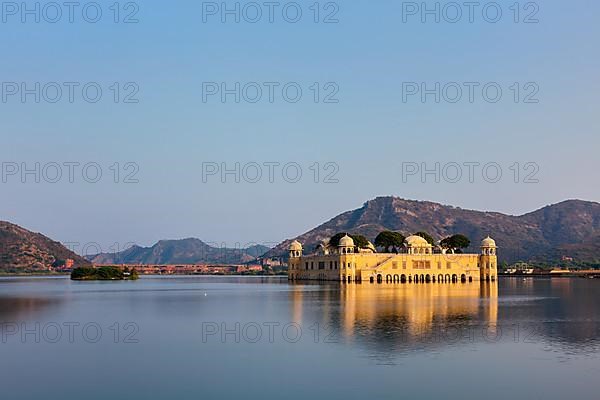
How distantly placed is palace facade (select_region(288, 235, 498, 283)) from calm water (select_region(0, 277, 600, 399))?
195 feet

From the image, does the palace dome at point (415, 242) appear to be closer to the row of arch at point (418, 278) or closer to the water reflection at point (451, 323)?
the row of arch at point (418, 278)

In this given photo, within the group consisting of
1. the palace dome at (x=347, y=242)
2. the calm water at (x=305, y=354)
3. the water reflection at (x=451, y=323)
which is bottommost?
the calm water at (x=305, y=354)

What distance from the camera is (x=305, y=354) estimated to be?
29.5m

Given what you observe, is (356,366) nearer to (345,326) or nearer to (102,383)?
(102,383)

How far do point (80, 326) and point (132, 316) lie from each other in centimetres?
657

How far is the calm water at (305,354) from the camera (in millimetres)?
23125

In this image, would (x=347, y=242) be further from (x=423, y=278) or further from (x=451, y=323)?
(x=451, y=323)

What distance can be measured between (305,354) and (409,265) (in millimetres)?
82781

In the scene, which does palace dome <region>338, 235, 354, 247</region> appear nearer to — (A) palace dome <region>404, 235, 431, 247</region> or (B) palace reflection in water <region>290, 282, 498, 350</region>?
(A) palace dome <region>404, 235, 431, 247</region>

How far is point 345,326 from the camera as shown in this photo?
127 feet

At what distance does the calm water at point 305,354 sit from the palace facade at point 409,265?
59.5 m

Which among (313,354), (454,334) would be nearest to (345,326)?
(454,334)

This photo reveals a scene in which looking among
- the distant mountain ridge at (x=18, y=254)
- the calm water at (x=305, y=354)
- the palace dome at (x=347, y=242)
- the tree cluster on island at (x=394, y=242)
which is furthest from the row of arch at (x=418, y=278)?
the distant mountain ridge at (x=18, y=254)

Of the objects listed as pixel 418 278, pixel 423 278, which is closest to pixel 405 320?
pixel 418 278
